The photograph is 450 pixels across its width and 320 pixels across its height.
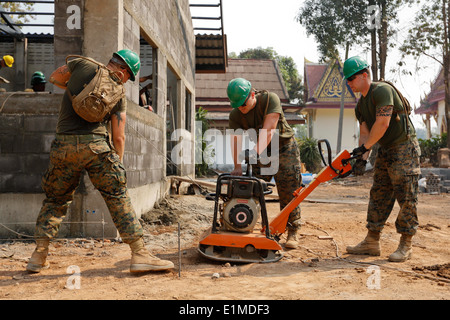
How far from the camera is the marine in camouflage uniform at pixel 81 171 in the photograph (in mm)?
3174

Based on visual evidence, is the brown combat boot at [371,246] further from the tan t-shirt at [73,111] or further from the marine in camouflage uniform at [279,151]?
the tan t-shirt at [73,111]

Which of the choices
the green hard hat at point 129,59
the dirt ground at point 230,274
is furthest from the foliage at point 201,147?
the green hard hat at point 129,59

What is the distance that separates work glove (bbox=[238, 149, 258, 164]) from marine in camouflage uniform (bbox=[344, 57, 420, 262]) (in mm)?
1001

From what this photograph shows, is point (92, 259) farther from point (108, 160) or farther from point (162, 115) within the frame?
point (162, 115)

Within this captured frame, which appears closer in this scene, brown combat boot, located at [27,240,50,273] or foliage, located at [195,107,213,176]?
brown combat boot, located at [27,240,50,273]

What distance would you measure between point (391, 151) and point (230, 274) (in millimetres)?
2012

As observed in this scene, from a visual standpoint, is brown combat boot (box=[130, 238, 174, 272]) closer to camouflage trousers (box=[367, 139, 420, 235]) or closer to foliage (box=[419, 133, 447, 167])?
camouflage trousers (box=[367, 139, 420, 235])

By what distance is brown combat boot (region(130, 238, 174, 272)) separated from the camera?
10.7 feet

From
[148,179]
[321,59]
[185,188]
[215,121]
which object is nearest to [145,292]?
[148,179]

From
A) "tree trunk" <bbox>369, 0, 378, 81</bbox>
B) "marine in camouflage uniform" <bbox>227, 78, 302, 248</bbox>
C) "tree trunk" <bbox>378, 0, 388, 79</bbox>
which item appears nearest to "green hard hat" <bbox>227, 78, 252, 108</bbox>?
"marine in camouflage uniform" <bbox>227, 78, 302, 248</bbox>

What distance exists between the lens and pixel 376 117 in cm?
376

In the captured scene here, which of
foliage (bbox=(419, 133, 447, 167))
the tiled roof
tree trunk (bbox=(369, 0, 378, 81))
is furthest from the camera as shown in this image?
the tiled roof

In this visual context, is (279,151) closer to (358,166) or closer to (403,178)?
(358,166)
